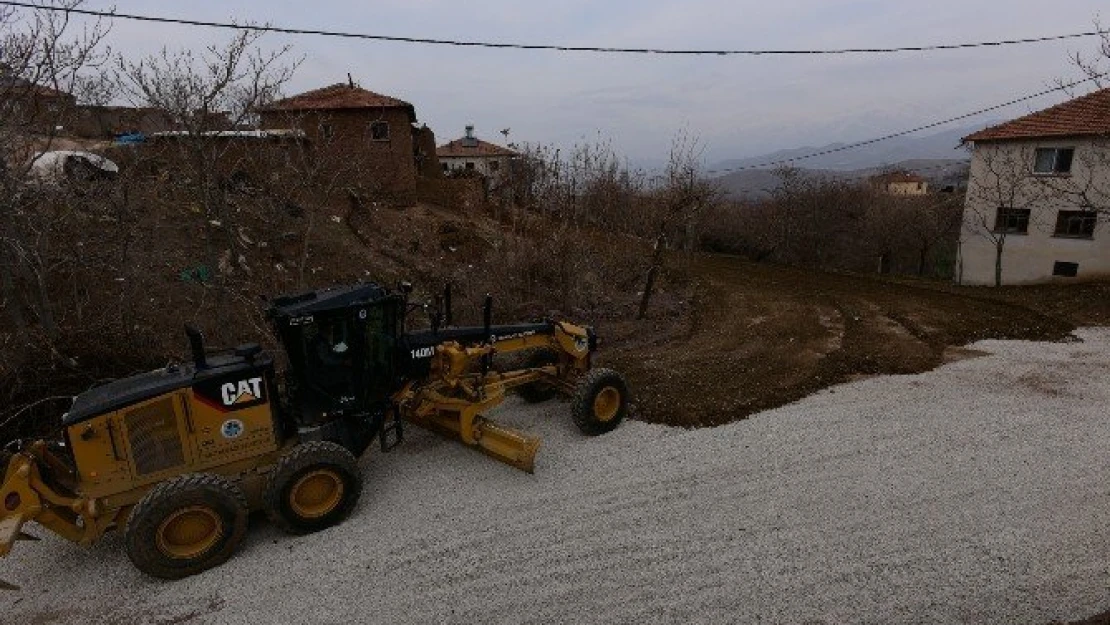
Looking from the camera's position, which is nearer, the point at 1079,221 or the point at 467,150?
the point at 1079,221

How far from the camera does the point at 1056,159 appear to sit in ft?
60.9

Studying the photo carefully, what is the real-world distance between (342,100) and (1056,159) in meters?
21.9

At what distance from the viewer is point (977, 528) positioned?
565 cm

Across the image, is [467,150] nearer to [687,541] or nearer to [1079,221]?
[1079,221]

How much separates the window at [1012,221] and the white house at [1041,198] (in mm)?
25

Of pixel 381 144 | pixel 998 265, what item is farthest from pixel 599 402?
pixel 998 265

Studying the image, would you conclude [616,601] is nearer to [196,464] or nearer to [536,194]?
[196,464]

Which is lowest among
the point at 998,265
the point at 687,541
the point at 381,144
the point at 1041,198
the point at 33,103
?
the point at 687,541

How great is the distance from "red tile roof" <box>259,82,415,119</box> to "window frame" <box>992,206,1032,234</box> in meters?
19.3

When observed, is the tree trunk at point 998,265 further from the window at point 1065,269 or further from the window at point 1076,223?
the window at point 1076,223

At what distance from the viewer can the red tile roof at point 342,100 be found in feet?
65.1

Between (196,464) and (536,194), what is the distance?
49.7 feet

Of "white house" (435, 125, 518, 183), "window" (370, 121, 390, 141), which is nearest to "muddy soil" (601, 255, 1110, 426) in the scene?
"window" (370, 121, 390, 141)

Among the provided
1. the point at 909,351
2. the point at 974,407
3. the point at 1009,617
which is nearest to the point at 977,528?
the point at 1009,617
